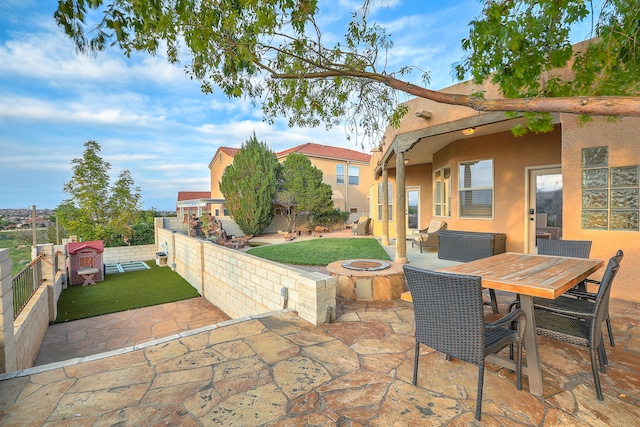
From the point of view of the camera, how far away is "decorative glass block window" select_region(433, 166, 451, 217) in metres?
9.03

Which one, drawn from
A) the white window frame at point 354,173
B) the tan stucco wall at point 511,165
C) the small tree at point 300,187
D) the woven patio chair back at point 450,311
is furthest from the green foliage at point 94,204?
the white window frame at point 354,173

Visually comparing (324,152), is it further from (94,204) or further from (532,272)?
(532,272)

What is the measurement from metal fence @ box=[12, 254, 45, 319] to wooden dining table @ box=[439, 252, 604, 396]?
613 centimetres

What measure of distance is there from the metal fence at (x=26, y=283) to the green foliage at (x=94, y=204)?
7195 millimetres

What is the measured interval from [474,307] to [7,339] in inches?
172

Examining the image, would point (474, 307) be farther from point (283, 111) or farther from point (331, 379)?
point (283, 111)

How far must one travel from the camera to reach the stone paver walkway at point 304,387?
6.61ft

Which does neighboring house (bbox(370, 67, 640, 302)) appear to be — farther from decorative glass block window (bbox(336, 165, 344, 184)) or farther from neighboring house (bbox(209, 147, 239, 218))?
neighboring house (bbox(209, 147, 239, 218))

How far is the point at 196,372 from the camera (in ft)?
8.64

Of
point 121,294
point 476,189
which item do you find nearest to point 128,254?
point 121,294

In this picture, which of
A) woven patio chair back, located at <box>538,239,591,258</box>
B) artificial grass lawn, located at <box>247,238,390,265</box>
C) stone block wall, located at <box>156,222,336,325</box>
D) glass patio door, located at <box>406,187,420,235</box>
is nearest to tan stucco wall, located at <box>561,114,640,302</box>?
woven patio chair back, located at <box>538,239,591,258</box>

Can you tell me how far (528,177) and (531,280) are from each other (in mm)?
5826

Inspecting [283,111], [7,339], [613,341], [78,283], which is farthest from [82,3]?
[78,283]

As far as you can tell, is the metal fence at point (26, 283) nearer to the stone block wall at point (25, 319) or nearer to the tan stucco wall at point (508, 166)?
the stone block wall at point (25, 319)
